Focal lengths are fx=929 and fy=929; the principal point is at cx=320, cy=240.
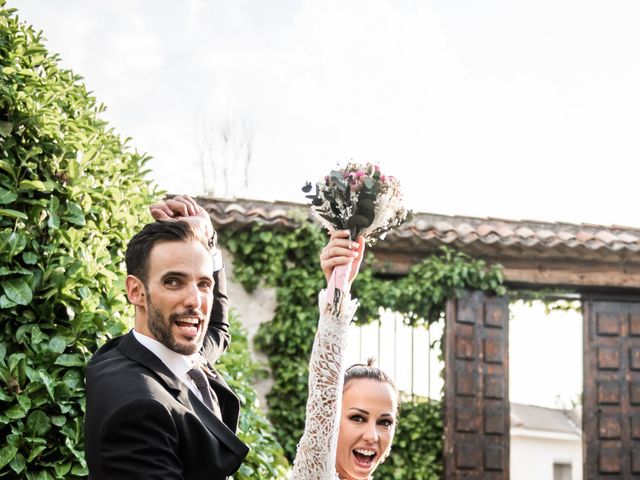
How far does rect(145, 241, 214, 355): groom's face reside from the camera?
208 cm

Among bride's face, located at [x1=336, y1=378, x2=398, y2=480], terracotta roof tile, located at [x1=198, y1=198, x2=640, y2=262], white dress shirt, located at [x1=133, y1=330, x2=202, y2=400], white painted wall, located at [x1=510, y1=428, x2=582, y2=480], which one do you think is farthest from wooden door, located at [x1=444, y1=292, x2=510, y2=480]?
white painted wall, located at [x1=510, y1=428, x2=582, y2=480]

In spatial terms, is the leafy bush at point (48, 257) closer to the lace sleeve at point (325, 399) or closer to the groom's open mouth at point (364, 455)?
the groom's open mouth at point (364, 455)

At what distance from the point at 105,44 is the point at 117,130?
10865mm

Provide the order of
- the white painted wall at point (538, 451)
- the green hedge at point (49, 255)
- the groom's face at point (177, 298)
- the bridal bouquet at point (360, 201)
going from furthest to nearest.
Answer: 1. the white painted wall at point (538, 451)
2. the green hedge at point (49, 255)
3. the bridal bouquet at point (360, 201)
4. the groom's face at point (177, 298)

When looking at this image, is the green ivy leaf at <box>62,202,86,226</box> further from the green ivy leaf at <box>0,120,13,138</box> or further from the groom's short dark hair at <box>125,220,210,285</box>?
the groom's short dark hair at <box>125,220,210,285</box>

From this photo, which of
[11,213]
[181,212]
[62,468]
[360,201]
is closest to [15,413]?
[62,468]

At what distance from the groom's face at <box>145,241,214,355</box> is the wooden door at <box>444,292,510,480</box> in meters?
7.39

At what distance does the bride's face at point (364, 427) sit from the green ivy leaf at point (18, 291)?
40.3 inches

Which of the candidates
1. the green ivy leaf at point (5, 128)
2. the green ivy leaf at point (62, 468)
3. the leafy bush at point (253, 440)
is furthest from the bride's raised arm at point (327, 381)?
the leafy bush at point (253, 440)

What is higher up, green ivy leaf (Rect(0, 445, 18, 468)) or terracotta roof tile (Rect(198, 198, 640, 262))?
terracotta roof tile (Rect(198, 198, 640, 262))

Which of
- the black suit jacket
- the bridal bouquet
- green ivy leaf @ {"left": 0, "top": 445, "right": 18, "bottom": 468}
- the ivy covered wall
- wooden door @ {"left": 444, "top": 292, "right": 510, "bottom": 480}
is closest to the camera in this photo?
the black suit jacket

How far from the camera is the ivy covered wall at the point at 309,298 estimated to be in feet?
29.1

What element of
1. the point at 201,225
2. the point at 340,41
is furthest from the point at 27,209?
the point at 340,41

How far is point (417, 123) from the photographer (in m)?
11.1
